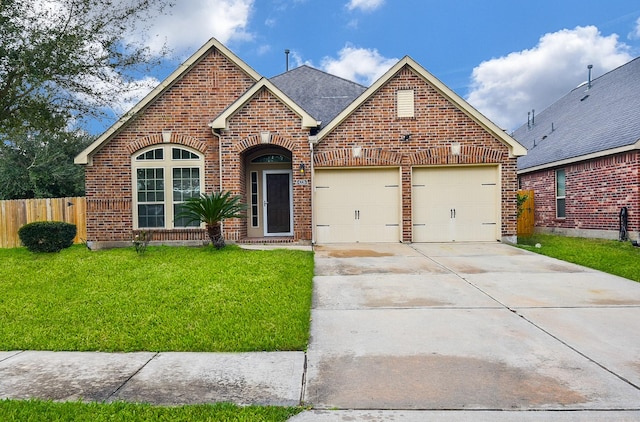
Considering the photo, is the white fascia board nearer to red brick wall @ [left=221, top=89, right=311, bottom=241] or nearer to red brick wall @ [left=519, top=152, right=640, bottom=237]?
red brick wall @ [left=519, top=152, right=640, bottom=237]

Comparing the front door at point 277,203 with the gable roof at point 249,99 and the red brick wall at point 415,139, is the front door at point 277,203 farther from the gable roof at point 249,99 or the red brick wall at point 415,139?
the gable roof at point 249,99

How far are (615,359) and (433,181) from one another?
8.68 metres

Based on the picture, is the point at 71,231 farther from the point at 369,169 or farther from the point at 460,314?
the point at 460,314

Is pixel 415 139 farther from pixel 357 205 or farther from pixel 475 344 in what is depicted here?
pixel 475 344

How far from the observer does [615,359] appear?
3.77 m

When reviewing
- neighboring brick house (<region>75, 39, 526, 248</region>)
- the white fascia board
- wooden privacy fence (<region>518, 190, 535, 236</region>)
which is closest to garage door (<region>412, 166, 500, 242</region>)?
neighboring brick house (<region>75, 39, 526, 248</region>)

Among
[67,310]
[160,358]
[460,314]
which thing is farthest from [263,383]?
[67,310]

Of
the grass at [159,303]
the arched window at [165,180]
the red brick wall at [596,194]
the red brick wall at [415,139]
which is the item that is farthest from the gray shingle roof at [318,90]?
the red brick wall at [596,194]

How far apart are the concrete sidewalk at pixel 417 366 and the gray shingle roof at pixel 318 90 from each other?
9.28 meters

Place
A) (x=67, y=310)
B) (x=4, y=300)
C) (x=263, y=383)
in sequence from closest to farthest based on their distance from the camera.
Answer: (x=263, y=383) < (x=67, y=310) < (x=4, y=300)

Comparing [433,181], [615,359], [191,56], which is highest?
[191,56]

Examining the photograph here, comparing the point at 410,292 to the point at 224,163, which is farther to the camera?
the point at 224,163

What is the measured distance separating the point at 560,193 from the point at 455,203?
19.9ft

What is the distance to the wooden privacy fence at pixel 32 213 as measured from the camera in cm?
1367
